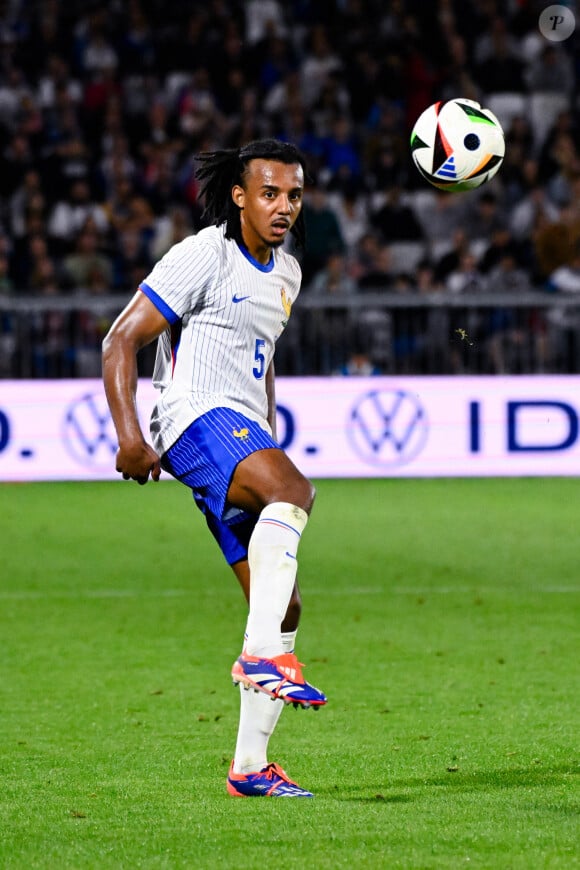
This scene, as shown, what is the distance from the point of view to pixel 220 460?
486 centimetres

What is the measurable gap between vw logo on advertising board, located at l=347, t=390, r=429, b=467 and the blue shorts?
8.91 metres

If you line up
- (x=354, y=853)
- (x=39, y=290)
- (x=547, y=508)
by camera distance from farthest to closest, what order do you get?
(x=39, y=290)
(x=547, y=508)
(x=354, y=853)

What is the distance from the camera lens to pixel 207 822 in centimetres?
441

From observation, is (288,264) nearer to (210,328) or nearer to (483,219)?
(210,328)

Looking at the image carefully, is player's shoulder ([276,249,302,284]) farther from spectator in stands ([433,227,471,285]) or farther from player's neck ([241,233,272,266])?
spectator in stands ([433,227,471,285])

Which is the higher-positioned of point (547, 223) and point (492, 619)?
point (547, 223)

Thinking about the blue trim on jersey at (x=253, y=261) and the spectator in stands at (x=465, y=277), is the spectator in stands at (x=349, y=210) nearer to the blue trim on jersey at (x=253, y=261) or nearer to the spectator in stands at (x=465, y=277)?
the spectator in stands at (x=465, y=277)

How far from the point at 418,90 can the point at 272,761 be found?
14.8 metres

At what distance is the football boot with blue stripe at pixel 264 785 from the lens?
4762 mm

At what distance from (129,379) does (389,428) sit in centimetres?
923

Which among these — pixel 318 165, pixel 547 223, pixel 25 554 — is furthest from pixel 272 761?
pixel 318 165

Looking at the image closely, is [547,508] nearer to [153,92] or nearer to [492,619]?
[492,619]

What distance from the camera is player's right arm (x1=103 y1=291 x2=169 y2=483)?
4.67m

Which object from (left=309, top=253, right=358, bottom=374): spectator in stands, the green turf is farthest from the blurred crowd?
the green turf
